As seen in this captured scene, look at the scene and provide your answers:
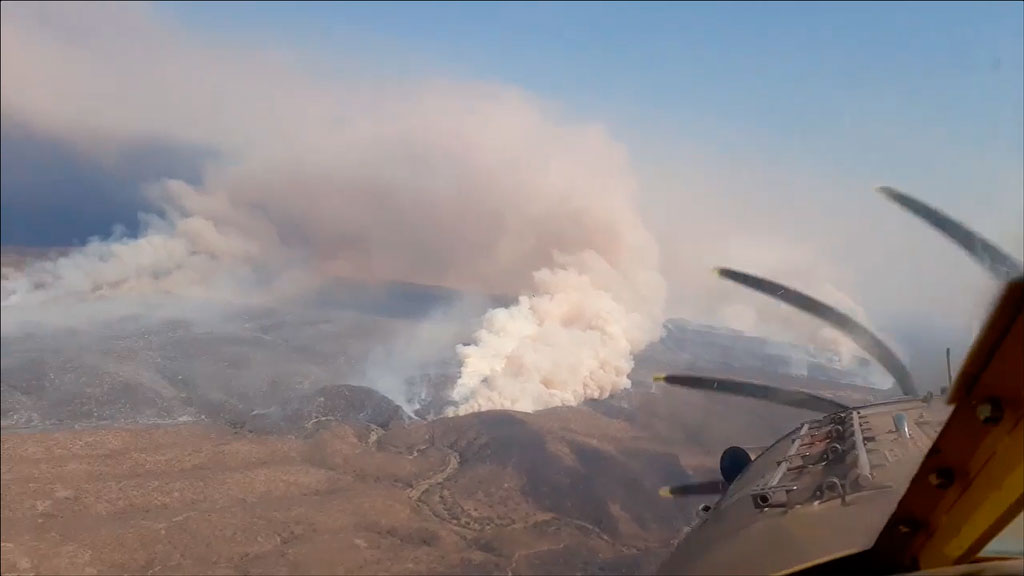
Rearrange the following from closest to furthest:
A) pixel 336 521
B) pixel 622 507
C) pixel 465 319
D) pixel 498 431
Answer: pixel 336 521 < pixel 622 507 < pixel 498 431 < pixel 465 319

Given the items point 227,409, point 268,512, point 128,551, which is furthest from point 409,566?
point 227,409

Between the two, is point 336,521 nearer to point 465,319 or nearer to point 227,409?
point 227,409

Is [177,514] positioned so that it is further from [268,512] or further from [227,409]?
[227,409]

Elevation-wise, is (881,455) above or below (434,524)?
below

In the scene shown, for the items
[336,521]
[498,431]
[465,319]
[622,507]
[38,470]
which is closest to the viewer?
[38,470]

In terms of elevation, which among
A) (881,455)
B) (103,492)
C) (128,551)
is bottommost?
(881,455)

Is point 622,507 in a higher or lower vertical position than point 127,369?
lower

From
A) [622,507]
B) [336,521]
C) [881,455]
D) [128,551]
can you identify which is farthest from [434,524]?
[881,455]

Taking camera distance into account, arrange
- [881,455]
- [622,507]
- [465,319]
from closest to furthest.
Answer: [881,455] → [622,507] → [465,319]

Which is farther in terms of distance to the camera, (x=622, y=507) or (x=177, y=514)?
(x=622, y=507)
